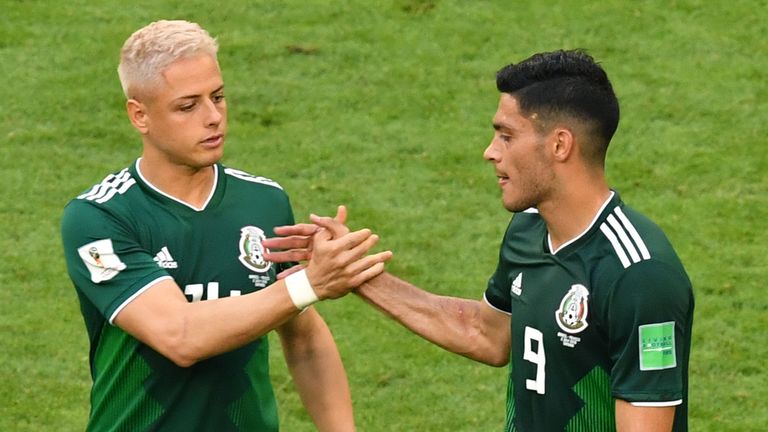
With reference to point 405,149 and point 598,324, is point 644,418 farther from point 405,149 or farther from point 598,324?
point 405,149

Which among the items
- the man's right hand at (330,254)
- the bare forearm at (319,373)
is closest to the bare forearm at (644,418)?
the man's right hand at (330,254)

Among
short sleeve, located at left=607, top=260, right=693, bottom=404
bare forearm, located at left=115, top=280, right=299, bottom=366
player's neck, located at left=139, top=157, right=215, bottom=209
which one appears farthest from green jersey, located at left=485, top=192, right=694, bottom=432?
player's neck, located at left=139, top=157, right=215, bottom=209

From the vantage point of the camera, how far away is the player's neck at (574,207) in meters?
5.54

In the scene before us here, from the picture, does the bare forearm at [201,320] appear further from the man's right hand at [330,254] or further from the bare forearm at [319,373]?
the bare forearm at [319,373]

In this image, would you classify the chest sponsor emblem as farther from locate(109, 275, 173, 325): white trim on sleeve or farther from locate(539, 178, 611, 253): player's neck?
locate(539, 178, 611, 253): player's neck

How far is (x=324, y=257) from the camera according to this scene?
18.4 feet

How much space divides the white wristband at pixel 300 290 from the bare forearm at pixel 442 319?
0.62 m

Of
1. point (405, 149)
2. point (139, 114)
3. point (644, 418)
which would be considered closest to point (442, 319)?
point (644, 418)

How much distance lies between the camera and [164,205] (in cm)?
575

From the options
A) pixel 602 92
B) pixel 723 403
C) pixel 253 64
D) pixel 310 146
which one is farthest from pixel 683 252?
pixel 602 92

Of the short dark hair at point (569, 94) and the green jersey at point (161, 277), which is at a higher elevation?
the short dark hair at point (569, 94)

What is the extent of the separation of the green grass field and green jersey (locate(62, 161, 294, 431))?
9.45ft

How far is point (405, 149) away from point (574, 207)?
5.98 meters

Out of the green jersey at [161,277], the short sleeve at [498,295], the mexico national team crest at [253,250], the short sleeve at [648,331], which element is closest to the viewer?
the short sleeve at [648,331]
